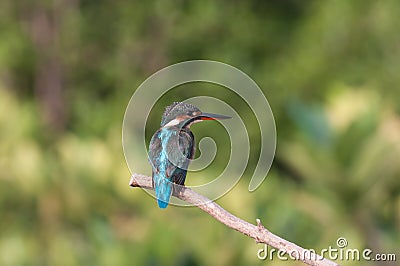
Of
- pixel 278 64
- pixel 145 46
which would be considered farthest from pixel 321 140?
pixel 145 46

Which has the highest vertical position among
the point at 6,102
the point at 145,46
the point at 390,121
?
the point at 145,46

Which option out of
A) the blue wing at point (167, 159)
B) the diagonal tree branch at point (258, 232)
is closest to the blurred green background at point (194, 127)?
the blue wing at point (167, 159)

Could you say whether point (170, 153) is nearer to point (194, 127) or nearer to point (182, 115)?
point (182, 115)

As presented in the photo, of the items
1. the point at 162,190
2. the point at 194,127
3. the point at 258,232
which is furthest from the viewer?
the point at 194,127

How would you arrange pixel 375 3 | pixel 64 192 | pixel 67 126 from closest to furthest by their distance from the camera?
pixel 64 192 < pixel 375 3 < pixel 67 126

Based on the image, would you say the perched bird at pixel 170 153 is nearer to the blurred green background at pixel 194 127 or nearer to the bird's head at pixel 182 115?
the bird's head at pixel 182 115

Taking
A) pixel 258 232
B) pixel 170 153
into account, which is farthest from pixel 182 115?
pixel 258 232

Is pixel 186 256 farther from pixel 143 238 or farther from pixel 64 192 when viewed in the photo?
pixel 64 192
